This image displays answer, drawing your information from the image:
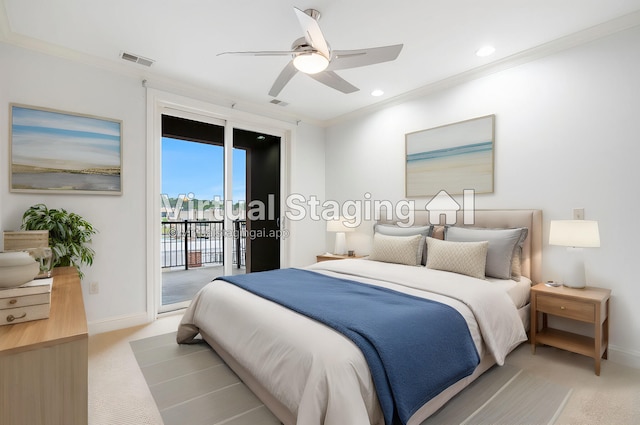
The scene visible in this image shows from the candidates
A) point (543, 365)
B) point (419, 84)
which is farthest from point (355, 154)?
point (543, 365)

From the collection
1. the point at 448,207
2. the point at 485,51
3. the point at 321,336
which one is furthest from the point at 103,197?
the point at 485,51

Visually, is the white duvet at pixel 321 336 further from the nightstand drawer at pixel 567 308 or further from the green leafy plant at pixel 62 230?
the green leafy plant at pixel 62 230

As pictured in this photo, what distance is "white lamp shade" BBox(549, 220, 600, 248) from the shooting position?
238 centimetres

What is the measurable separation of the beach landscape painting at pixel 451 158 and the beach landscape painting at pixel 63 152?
3.40 metres

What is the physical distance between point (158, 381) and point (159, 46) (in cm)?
285

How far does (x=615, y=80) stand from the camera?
8.28 feet

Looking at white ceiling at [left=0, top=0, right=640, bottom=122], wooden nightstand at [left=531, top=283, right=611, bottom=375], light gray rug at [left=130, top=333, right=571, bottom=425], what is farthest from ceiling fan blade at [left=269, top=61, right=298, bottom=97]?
wooden nightstand at [left=531, top=283, right=611, bottom=375]

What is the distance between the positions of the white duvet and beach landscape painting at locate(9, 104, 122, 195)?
166cm

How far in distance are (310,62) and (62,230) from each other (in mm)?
2481

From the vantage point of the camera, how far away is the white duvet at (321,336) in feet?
4.43

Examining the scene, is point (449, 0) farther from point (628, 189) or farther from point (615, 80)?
point (628, 189)

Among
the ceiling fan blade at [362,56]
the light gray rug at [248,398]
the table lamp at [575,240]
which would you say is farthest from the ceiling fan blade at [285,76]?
the table lamp at [575,240]

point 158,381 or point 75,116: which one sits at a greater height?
point 75,116

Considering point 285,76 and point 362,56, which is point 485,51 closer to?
point 362,56
